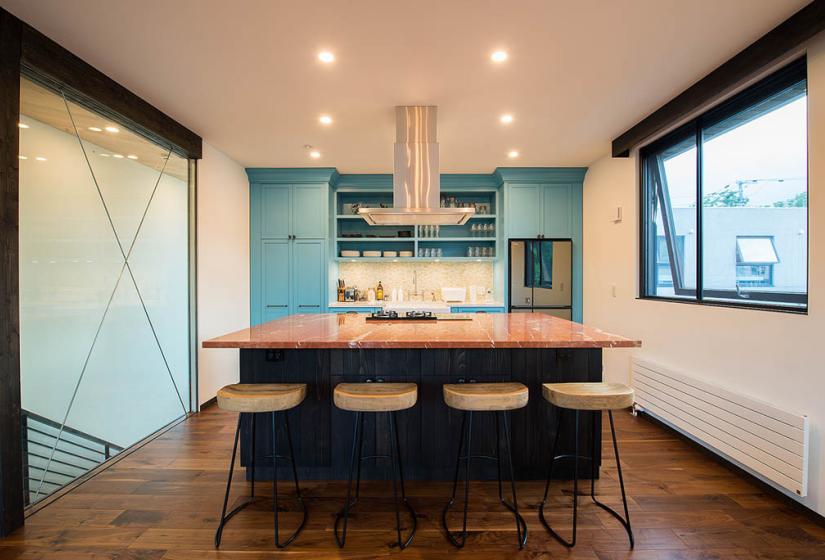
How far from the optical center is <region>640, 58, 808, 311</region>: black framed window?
229cm

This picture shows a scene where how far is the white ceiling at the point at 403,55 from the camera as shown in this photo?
6.49 ft

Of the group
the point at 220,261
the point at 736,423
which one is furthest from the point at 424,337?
the point at 220,261

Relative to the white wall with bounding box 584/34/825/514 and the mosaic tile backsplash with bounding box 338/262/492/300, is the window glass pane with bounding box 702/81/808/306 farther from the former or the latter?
the mosaic tile backsplash with bounding box 338/262/492/300

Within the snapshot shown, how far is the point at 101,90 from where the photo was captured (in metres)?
2.60

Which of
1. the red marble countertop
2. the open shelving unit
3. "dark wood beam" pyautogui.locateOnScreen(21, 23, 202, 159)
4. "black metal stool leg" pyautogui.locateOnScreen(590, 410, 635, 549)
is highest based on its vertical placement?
"dark wood beam" pyautogui.locateOnScreen(21, 23, 202, 159)

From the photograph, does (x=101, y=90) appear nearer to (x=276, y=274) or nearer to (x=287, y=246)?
(x=287, y=246)

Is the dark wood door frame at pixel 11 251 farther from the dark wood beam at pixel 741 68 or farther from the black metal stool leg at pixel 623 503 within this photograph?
the dark wood beam at pixel 741 68

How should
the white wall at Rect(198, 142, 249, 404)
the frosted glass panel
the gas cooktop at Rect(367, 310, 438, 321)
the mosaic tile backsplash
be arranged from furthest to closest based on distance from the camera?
the mosaic tile backsplash → the white wall at Rect(198, 142, 249, 404) → the gas cooktop at Rect(367, 310, 438, 321) → the frosted glass panel

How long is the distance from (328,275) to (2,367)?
10.3 feet

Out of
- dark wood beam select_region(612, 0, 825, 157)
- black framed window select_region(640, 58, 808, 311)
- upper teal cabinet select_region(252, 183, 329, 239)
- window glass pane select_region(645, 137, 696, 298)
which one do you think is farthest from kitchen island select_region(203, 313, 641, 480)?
upper teal cabinet select_region(252, 183, 329, 239)

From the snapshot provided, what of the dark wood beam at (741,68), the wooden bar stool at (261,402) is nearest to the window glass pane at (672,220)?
the dark wood beam at (741,68)

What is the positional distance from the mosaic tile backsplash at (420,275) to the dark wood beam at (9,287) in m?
3.62

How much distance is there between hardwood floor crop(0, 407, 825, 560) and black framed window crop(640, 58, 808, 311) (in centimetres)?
121

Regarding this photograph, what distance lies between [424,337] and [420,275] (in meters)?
3.37
